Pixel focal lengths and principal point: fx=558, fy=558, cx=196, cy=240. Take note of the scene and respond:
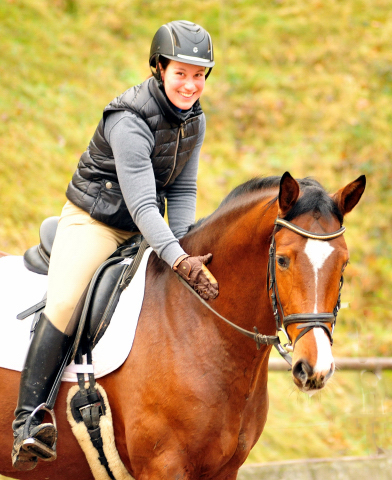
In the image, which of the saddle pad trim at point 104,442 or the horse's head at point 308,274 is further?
the saddle pad trim at point 104,442

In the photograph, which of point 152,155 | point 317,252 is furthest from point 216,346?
point 152,155

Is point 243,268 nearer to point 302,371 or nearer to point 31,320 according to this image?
point 302,371

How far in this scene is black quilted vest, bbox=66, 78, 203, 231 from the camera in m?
3.12

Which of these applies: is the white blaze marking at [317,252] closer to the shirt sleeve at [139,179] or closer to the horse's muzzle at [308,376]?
the horse's muzzle at [308,376]

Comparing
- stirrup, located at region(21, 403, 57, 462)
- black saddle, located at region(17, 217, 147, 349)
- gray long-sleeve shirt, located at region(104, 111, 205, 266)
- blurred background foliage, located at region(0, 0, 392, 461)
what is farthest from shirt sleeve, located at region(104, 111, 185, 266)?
blurred background foliage, located at region(0, 0, 392, 461)

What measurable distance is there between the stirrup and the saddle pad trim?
12cm

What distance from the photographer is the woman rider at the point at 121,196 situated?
118 inches

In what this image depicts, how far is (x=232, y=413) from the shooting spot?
115 inches

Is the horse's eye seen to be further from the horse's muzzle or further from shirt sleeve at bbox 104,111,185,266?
shirt sleeve at bbox 104,111,185,266

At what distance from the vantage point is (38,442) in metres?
3.00

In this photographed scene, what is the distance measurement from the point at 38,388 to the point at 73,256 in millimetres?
754

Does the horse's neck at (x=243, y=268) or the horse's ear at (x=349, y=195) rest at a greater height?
the horse's ear at (x=349, y=195)

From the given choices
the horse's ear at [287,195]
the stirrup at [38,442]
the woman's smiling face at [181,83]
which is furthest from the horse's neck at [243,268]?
the stirrup at [38,442]

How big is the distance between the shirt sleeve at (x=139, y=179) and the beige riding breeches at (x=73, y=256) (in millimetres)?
386
